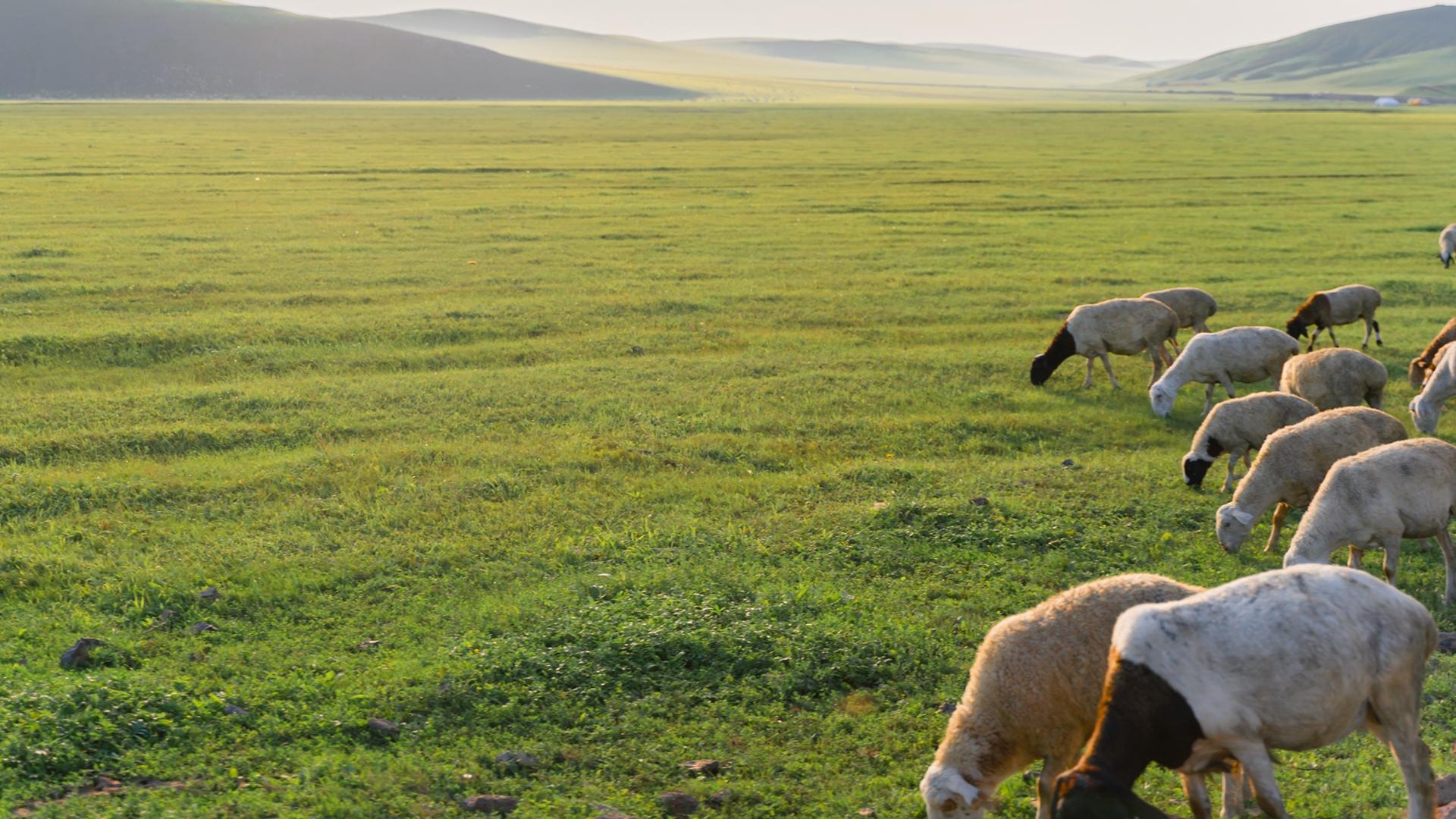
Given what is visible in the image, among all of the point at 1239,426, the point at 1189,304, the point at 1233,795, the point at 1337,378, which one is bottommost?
the point at 1233,795

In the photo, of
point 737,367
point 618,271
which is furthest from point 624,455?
point 618,271

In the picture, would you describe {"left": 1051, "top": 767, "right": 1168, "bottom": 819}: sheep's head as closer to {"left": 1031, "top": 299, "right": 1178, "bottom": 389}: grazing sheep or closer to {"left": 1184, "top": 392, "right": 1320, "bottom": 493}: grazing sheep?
{"left": 1184, "top": 392, "right": 1320, "bottom": 493}: grazing sheep

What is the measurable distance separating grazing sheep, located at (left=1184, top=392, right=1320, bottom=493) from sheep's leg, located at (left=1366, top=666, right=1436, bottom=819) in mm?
6615

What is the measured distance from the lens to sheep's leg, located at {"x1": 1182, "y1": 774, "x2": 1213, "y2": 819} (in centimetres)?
598

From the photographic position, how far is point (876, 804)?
22.6 ft

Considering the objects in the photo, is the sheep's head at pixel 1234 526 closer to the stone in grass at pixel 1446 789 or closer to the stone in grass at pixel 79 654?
the stone in grass at pixel 1446 789

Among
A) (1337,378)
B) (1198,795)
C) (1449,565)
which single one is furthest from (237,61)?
(1198,795)

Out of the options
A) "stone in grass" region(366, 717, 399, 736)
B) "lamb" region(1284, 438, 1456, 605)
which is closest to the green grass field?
"stone in grass" region(366, 717, 399, 736)

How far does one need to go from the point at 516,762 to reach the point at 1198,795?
13.1ft

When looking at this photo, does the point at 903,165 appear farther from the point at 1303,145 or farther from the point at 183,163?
the point at 183,163

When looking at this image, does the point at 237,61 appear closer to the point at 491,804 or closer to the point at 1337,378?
the point at 1337,378

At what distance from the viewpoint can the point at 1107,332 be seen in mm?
17234

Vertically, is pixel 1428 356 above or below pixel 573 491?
above

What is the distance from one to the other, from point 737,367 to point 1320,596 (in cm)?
1234
